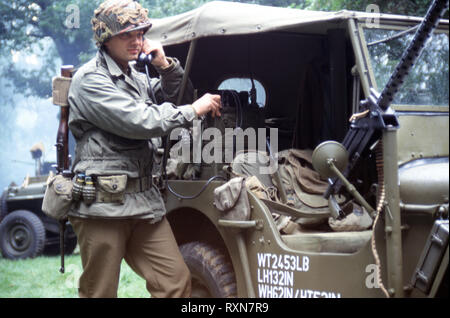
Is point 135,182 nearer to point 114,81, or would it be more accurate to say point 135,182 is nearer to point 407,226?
point 114,81

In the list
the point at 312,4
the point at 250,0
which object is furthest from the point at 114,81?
the point at 250,0

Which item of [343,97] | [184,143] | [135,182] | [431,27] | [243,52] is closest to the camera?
[431,27]

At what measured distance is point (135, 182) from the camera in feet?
11.2

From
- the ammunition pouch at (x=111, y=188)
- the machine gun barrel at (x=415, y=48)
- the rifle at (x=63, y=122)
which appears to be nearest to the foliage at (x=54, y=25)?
the rifle at (x=63, y=122)

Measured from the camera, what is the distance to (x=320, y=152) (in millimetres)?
3084

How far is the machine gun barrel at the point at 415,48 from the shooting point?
2.46 m

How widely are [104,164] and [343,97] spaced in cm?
158

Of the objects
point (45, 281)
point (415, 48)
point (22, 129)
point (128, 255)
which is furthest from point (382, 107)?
point (22, 129)

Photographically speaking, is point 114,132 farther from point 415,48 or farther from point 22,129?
point 22,129

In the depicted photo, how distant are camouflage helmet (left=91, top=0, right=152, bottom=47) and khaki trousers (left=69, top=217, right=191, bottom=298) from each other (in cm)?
101

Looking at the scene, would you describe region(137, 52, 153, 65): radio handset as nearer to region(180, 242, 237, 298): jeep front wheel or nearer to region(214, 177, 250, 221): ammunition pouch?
region(214, 177, 250, 221): ammunition pouch

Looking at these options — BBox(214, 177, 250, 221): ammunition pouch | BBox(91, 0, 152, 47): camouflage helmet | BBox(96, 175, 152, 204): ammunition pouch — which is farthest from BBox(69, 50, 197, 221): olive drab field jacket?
BBox(214, 177, 250, 221): ammunition pouch

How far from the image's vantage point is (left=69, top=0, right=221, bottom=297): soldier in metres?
3.27

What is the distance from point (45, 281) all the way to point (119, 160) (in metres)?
4.07
